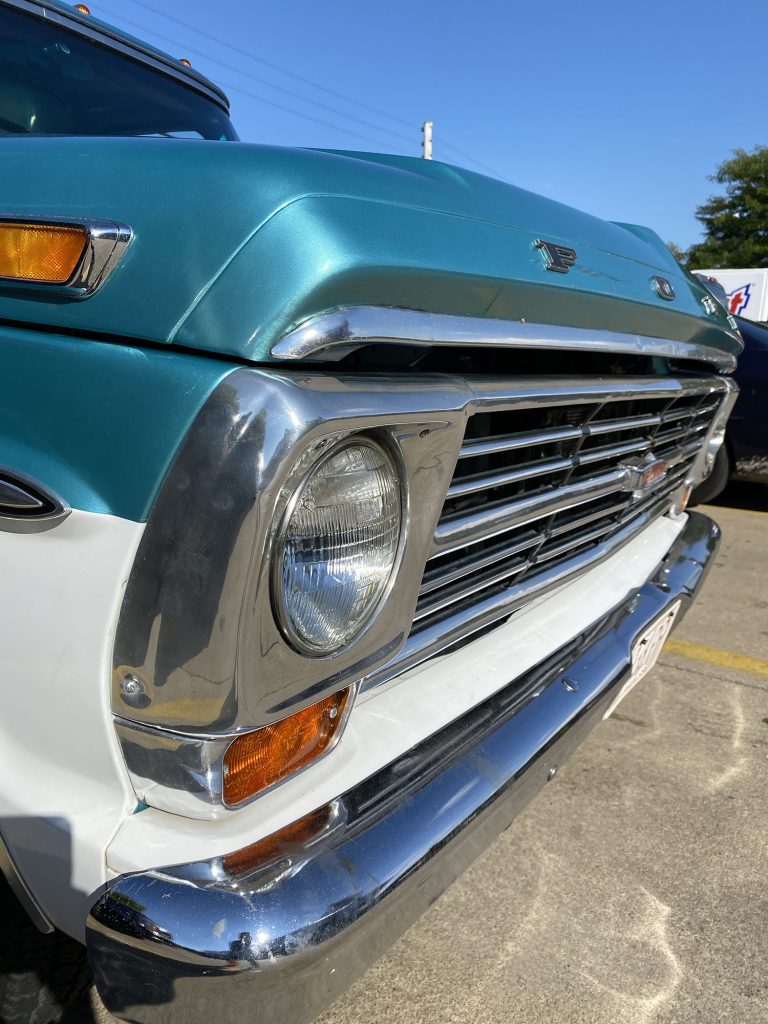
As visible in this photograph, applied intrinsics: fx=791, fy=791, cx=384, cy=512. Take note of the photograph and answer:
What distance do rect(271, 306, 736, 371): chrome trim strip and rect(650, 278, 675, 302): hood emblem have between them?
314mm

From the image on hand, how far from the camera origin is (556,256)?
1406mm

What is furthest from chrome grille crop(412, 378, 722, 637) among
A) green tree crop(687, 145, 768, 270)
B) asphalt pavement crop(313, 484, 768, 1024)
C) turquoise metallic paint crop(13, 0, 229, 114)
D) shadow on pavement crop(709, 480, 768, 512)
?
green tree crop(687, 145, 768, 270)

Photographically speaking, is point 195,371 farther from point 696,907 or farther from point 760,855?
point 760,855

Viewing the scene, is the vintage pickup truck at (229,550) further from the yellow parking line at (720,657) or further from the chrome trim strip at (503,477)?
the yellow parking line at (720,657)

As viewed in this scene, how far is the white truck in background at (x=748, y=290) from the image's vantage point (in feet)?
45.4

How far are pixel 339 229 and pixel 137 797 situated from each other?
780 millimetres

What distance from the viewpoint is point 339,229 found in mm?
997

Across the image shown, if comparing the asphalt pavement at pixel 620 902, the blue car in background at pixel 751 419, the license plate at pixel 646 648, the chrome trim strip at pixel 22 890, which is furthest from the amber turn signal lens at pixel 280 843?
the blue car in background at pixel 751 419

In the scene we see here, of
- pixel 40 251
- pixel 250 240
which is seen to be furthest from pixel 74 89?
pixel 250 240

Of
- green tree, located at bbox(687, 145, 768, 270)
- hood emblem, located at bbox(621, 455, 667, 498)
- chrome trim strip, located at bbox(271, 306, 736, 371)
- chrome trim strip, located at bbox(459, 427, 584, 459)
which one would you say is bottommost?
hood emblem, located at bbox(621, 455, 667, 498)

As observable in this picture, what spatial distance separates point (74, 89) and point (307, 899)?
209 cm

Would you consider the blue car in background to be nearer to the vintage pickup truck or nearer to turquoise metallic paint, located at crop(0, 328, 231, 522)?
the vintage pickup truck

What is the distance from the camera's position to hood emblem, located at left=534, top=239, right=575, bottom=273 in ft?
4.52

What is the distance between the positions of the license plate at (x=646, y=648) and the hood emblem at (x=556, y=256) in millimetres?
939
